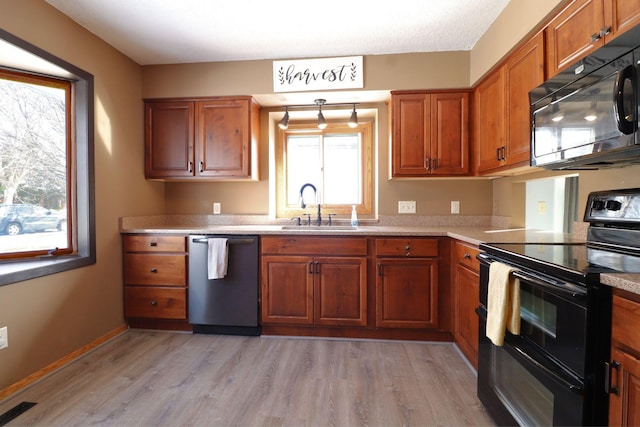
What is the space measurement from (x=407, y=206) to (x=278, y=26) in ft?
6.28

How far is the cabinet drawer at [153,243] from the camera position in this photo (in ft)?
8.87

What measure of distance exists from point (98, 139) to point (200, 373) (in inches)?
76.6

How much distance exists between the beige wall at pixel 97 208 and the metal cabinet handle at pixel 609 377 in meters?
2.84

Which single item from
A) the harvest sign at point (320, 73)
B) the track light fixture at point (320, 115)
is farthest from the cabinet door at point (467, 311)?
the harvest sign at point (320, 73)

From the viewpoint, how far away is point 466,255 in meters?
2.14

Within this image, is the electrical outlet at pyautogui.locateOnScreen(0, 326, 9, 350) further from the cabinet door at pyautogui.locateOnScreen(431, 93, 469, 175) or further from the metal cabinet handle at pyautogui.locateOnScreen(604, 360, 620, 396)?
the cabinet door at pyautogui.locateOnScreen(431, 93, 469, 175)

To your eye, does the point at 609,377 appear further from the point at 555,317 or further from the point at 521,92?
the point at 521,92

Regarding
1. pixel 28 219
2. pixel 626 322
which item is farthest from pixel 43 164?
pixel 626 322

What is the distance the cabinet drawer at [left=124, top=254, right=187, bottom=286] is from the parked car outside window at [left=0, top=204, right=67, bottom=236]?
595 millimetres

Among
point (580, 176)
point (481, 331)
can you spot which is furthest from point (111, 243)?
point (580, 176)

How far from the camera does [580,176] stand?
6.14 ft

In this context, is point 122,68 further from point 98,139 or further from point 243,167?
point 243,167

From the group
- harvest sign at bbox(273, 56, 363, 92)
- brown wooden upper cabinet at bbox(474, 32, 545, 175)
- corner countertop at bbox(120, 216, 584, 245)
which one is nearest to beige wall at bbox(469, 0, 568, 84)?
brown wooden upper cabinet at bbox(474, 32, 545, 175)

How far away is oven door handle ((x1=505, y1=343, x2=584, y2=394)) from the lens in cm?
102
